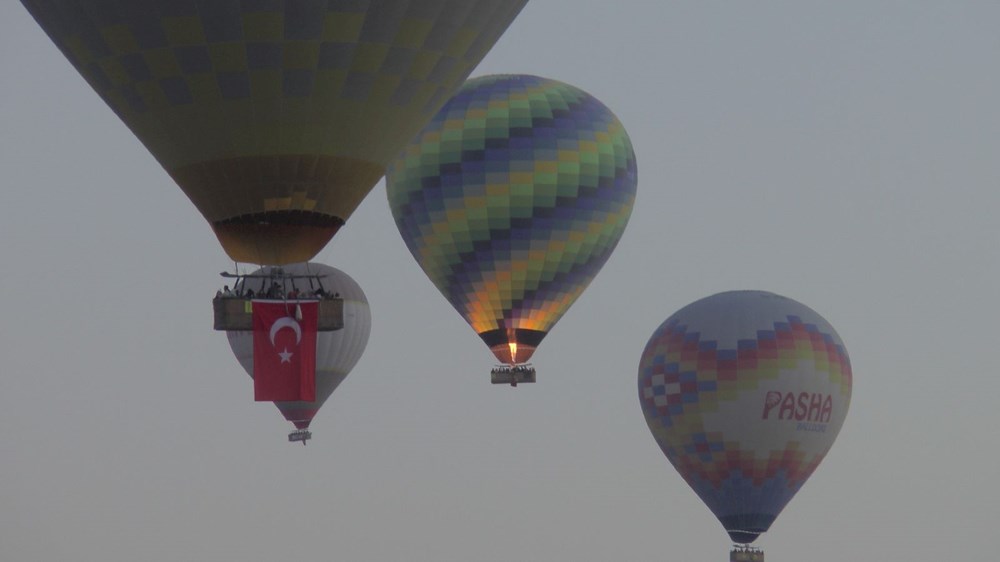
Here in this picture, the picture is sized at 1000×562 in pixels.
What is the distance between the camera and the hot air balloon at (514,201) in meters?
49.8

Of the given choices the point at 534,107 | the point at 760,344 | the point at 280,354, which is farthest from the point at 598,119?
the point at 280,354

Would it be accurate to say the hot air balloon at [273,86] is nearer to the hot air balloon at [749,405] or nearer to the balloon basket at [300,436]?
the hot air balloon at [749,405]

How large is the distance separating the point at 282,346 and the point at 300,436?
21016mm

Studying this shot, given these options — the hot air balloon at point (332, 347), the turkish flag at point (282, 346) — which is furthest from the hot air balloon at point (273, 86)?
the hot air balloon at point (332, 347)

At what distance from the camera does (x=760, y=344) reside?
158 feet

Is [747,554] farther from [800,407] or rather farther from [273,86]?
[273,86]

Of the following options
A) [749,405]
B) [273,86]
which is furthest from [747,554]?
[273,86]

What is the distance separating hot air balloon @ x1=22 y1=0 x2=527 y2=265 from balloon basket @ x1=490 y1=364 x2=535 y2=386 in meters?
16.1

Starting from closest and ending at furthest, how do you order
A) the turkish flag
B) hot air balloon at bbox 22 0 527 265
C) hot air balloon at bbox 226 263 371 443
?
hot air balloon at bbox 22 0 527 265 < the turkish flag < hot air balloon at bbox 226 263 371 443

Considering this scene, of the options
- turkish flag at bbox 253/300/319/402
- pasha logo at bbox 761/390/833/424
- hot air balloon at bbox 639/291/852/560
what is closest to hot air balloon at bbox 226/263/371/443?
hot air balloon at bbox 639/291/852/560

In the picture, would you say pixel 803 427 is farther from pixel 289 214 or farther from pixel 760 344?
pixel 289 214

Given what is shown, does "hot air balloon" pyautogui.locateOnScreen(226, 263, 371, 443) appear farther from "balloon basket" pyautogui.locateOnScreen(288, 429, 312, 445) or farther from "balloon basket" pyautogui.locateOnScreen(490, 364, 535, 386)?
"balloon basket" pyautogui.locateOnScreen(490, 364, 535, 386)

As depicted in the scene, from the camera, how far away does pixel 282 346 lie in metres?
35.7

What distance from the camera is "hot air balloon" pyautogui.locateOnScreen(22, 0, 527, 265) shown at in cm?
3325
